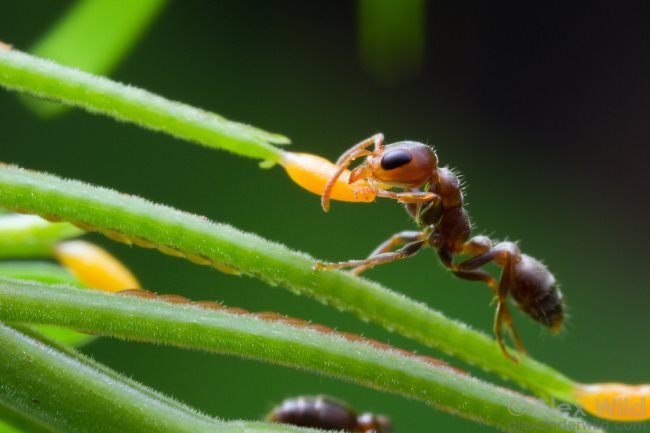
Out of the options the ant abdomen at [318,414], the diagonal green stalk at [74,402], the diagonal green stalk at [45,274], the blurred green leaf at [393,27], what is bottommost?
the diagonal green stalk at [74,402]

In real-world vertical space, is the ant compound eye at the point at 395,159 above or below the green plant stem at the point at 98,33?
below

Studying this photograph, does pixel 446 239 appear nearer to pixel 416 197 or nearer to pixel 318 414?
pixel 416 197

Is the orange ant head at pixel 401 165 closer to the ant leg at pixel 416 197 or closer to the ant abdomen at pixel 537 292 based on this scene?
the ant leg at pixel 416 197

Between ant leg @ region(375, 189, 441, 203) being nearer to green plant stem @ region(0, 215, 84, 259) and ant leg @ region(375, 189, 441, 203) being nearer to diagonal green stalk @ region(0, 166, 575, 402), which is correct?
diagonal green stalk @ region(0, 166, 575, 402)

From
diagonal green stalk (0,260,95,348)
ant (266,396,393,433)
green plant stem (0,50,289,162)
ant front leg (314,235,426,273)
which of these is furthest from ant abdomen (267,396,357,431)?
green plant stem (0,50,289,162)

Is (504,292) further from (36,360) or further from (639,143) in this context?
(639,143)

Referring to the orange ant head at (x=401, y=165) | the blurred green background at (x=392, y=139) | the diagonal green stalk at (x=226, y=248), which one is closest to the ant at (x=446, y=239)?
the orange ant head at (x=401, y=165)
